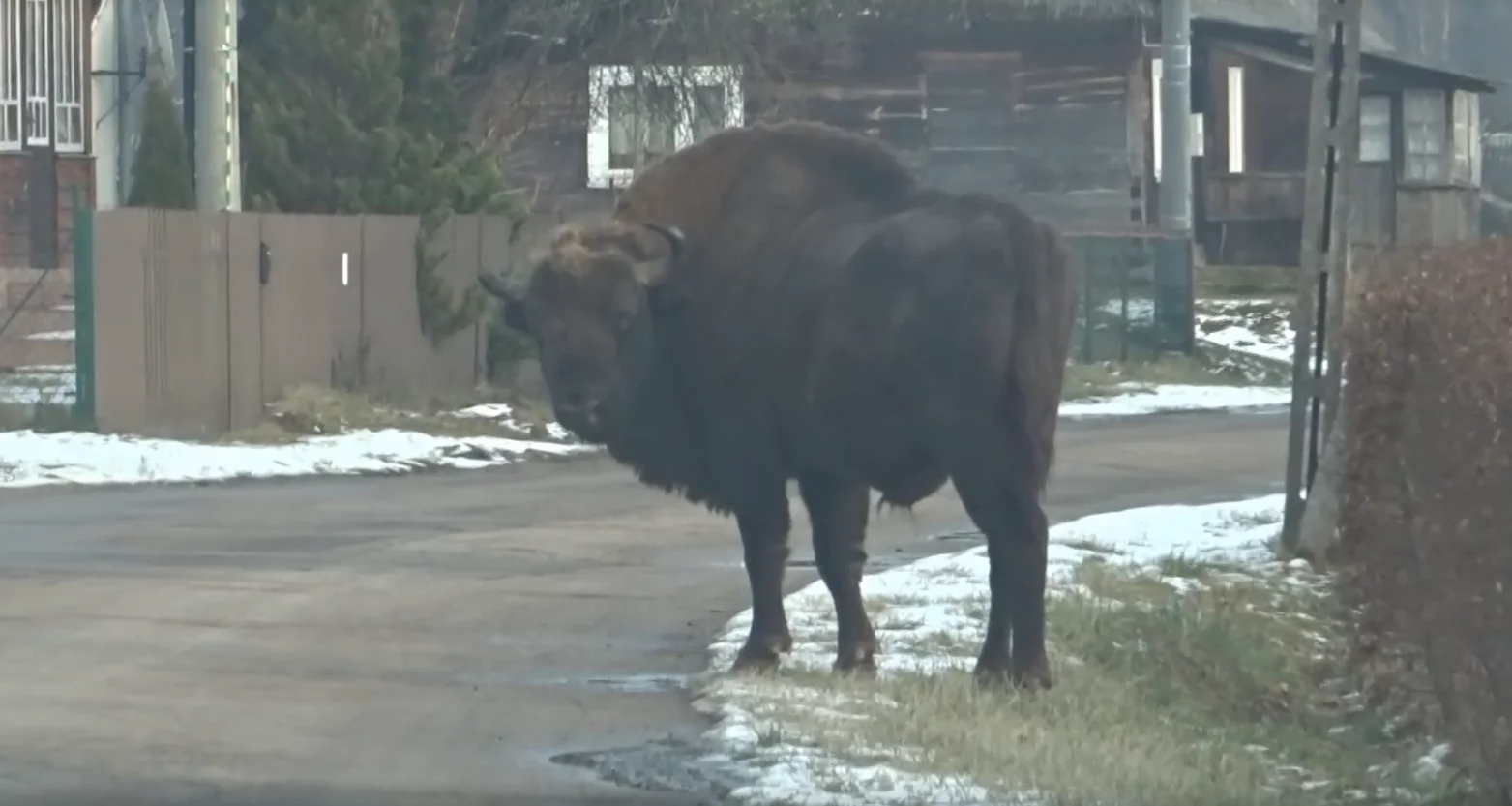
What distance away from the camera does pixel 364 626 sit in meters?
13.1

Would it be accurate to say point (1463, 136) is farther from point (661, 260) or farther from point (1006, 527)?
point (1006, 527)

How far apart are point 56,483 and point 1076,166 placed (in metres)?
24.7

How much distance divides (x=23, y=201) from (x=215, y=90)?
27.1 ft

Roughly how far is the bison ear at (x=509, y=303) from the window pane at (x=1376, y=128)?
4121 centimetres

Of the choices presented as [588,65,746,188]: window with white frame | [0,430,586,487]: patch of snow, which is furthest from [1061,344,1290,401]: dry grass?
[0,430,586,487]: patch of snow

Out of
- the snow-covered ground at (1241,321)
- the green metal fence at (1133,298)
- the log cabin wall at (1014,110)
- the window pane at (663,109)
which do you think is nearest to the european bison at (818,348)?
the window pane at (663,109)

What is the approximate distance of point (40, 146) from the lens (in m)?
31.3

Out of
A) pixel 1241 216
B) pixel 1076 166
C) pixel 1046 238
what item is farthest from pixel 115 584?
pixel 1241 216

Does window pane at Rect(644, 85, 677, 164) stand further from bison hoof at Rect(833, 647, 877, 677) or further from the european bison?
bison hoof at Rect(833, 647, 877, 677)

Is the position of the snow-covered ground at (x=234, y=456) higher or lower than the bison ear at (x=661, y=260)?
lower

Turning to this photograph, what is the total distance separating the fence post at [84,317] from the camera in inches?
912

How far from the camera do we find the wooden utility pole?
16.5 m

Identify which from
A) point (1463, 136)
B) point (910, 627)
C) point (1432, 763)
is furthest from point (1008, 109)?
point (1432, 763)

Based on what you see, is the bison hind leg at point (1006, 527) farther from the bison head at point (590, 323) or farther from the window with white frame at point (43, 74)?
the window with white frame at point (43, 74)
